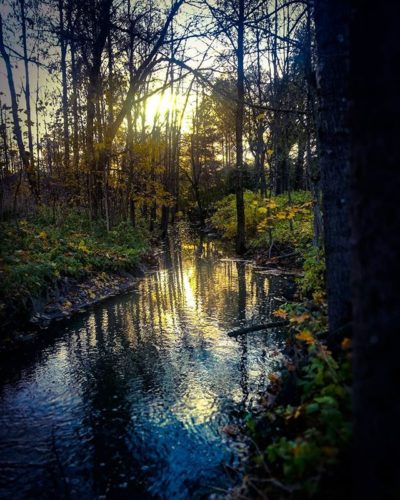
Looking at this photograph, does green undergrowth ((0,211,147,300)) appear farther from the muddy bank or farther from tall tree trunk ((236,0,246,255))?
tall tree trunk ((236,0,246,255))

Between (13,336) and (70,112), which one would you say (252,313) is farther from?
(70,112)

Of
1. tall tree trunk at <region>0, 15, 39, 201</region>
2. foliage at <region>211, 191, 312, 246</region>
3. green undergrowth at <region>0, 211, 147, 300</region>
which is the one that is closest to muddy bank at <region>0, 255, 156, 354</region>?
green undergrowth at <region>0, 211, 147, 300</region>

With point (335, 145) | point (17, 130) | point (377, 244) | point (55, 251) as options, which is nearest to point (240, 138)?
point (55, 251)

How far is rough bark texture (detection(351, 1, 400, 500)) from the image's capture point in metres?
1.59

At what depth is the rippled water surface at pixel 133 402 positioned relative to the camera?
12.1 ft

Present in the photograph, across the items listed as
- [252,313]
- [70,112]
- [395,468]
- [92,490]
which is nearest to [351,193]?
[395,468]

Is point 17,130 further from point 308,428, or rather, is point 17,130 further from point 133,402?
point 308,428

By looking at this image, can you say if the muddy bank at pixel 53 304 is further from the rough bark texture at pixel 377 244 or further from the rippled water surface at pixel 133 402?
the rough bark texture at pixel 377 244

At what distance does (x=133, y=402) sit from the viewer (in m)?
5.14

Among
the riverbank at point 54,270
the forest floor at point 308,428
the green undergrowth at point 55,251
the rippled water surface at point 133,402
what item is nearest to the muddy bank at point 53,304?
the riverbank at point 54,270

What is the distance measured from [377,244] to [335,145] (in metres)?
2.33

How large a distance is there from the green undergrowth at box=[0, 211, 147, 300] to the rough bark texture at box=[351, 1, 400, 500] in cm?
727

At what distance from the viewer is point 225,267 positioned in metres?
14.8

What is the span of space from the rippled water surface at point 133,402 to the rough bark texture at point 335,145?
204cm
